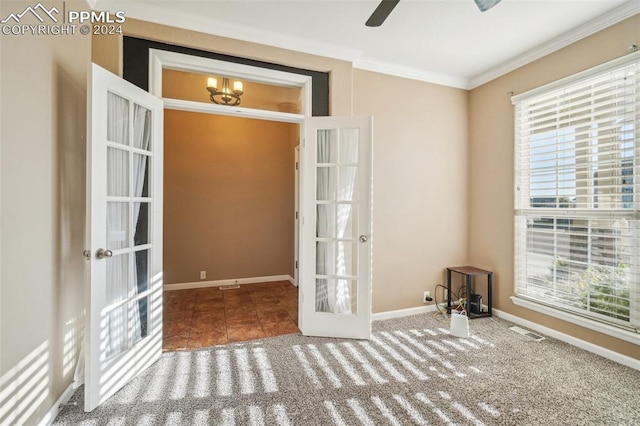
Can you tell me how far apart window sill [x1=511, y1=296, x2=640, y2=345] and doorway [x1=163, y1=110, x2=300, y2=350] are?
277cm

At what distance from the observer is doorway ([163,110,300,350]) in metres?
4.44

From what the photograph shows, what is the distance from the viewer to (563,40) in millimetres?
2717

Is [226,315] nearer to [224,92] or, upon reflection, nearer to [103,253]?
[103,253]

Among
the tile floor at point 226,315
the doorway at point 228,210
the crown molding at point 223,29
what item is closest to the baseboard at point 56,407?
the tile floor at point 226,315

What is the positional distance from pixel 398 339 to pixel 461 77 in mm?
3247

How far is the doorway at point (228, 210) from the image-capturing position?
444cm

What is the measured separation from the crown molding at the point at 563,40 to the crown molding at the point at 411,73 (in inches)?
8.1

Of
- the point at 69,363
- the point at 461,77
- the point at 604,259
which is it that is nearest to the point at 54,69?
the point at 69,363

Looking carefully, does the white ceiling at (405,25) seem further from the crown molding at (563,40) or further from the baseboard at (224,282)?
the baseboard at (224,282)

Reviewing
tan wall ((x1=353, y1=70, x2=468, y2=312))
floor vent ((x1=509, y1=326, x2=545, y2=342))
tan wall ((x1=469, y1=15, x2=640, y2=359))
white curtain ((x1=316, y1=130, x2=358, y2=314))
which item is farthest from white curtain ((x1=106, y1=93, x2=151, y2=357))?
tan wall ((x1=469, y1=15, x2=640, y2=359))

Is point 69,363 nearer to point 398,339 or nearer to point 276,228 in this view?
point 398,339

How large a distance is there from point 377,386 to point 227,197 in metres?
3.68

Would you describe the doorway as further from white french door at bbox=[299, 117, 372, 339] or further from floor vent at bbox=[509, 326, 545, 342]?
floor vent at bbox=[509, 326, 545, 342]

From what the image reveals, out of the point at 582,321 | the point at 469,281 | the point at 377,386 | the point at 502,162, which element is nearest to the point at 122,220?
the point at 377,386
